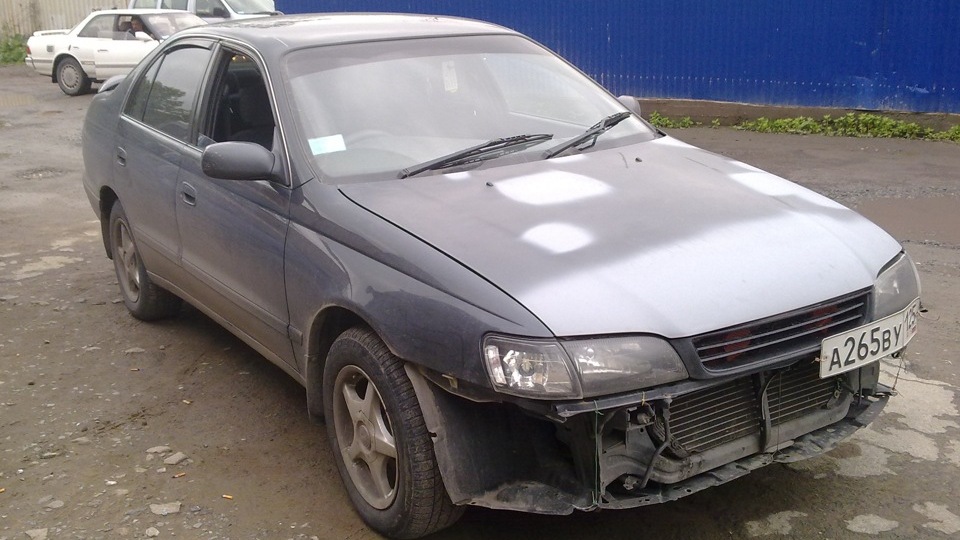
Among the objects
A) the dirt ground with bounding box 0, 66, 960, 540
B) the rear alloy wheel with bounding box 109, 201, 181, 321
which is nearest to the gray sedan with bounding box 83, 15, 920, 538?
the dirt ground with bounding box 0, 66, 960, 540

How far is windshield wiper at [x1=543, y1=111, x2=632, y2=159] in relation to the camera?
4.14 metres

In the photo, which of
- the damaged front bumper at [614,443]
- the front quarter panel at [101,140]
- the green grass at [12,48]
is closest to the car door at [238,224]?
the damaged front bumper at [614,443]

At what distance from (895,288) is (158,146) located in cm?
350

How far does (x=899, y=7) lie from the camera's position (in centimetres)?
1086

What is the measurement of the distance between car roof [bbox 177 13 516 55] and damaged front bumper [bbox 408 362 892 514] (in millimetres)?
1881

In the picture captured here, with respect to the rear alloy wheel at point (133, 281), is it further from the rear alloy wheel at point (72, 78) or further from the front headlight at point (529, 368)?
the rear alloy wheel at point (72, 78)

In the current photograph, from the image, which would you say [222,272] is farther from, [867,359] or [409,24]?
[867,359]

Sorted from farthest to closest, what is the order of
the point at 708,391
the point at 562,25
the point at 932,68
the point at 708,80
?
the point at 562,25, the point at 708,80, the point at 932,68, the point at 708,391

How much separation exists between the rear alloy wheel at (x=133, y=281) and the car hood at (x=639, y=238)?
8.00 feet

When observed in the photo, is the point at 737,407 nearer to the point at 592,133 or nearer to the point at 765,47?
the point at 592,133

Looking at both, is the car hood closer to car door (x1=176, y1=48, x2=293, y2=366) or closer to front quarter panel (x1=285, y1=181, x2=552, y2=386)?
front quarter panel (x1=285, y1=181, x2=552, y2=386)

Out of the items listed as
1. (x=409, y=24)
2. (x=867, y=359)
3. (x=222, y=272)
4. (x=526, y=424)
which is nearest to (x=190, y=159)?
(x=222, y=272)

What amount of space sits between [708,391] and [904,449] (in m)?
1.42

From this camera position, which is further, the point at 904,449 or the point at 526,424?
the point at 904,449
